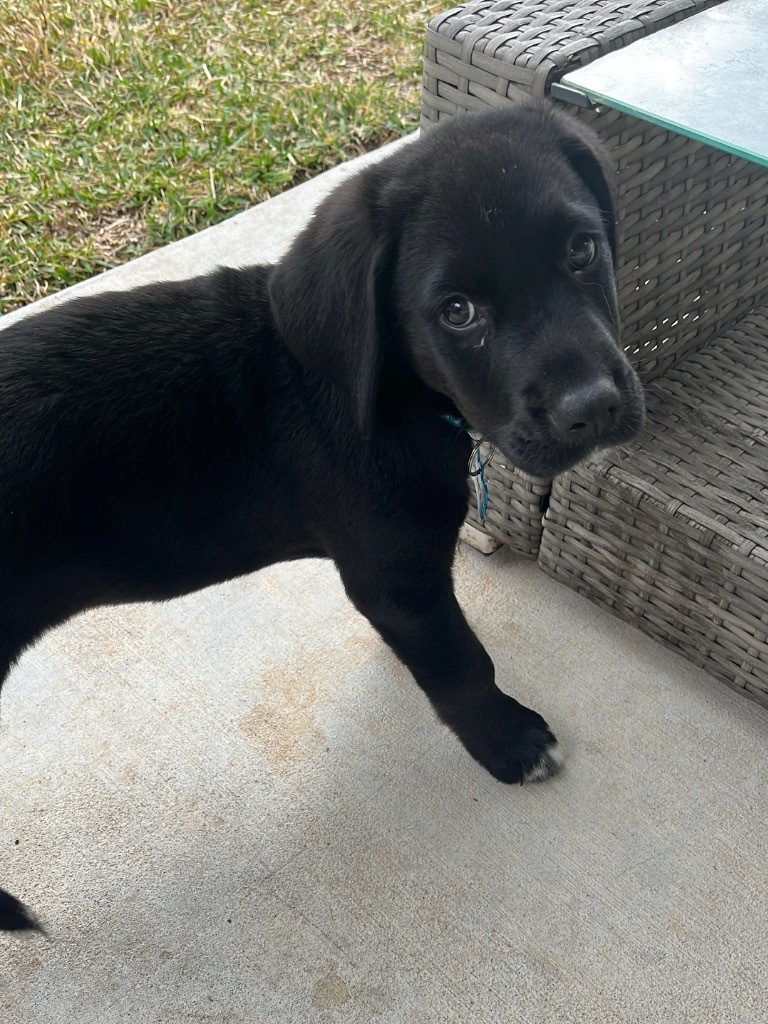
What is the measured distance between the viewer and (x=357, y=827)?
6.02 ft

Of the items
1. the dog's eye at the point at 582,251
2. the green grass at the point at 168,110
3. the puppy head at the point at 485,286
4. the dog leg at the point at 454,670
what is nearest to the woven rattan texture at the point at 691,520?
the dog leg at the point at 454,670

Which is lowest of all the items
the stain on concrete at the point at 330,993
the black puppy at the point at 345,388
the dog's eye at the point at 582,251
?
the stain on concrete at the point at 330,993

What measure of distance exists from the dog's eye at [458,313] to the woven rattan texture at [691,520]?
2.06 ft

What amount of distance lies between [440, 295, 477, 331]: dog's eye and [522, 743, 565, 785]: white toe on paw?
0.85 m

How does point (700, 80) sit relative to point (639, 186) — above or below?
above

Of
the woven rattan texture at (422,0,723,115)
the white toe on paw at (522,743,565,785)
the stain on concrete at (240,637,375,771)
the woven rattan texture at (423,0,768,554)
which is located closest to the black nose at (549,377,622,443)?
the woven rattan texture at (423,0,768,554)

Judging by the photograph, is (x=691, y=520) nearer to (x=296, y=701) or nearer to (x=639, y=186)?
(x=639, y=186)

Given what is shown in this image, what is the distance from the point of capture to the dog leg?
64.8 inches

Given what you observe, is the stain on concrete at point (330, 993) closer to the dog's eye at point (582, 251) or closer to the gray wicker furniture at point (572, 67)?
the dog's eye at point (582, 251)

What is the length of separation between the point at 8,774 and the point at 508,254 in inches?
52.7

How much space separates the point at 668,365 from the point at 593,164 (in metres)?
0.70

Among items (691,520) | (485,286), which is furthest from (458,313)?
(691,520)

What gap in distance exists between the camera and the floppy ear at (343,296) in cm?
139

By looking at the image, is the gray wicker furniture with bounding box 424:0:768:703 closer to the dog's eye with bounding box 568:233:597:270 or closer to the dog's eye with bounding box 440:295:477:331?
the dog's eye with bounding box 568:233:597:270
